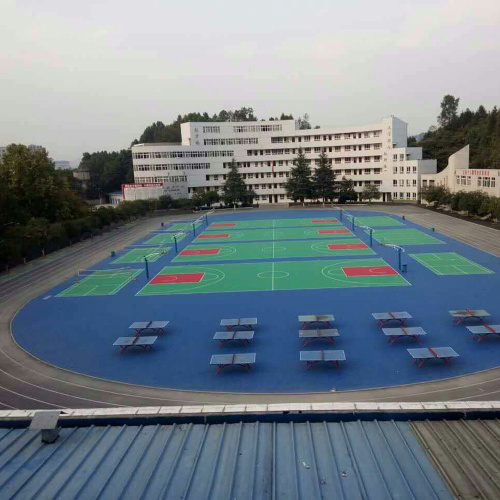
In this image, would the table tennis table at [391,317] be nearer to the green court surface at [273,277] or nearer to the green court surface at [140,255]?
the green court surface at [273,277]

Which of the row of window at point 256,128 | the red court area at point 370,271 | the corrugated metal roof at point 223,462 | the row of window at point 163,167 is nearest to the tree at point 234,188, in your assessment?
the row of window at point 163,167

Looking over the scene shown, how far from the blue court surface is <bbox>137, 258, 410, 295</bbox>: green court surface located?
0.37 metres

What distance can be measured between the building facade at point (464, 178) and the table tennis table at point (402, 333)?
40.8 metres

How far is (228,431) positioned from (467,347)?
1305cm

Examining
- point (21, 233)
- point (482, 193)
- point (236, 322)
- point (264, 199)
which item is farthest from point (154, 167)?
point (236, 322)

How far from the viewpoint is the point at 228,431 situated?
6766 mm

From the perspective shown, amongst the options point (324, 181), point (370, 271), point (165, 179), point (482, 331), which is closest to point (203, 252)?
point (370, 271)

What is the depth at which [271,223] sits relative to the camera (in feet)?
180

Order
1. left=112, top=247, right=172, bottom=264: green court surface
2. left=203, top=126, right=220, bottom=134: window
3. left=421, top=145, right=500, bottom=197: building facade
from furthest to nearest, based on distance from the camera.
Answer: left=203, top=126, right=220, bottom=134: window
left=421, top=145, right=500, bottom=197: building facade
left=112, top=247, right=172, bottom=264: green court surface

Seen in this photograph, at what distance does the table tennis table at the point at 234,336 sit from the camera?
17.8 m

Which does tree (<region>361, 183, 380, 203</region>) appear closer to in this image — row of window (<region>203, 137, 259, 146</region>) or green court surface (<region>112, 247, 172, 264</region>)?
row of window (<region>203, 137, 259, 146</region>)

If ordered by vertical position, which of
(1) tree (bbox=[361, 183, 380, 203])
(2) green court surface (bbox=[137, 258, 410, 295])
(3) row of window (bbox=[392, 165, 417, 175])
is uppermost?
(3) row of window (bbox=[392, 165, 417, 175])

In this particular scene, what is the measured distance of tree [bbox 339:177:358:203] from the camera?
75000 mm

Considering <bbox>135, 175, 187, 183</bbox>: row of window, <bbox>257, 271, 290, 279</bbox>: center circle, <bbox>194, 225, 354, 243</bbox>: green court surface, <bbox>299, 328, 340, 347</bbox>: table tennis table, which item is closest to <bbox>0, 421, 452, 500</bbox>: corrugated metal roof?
<bbox>299, 328, 340, 347</bbox>: table tennis table
